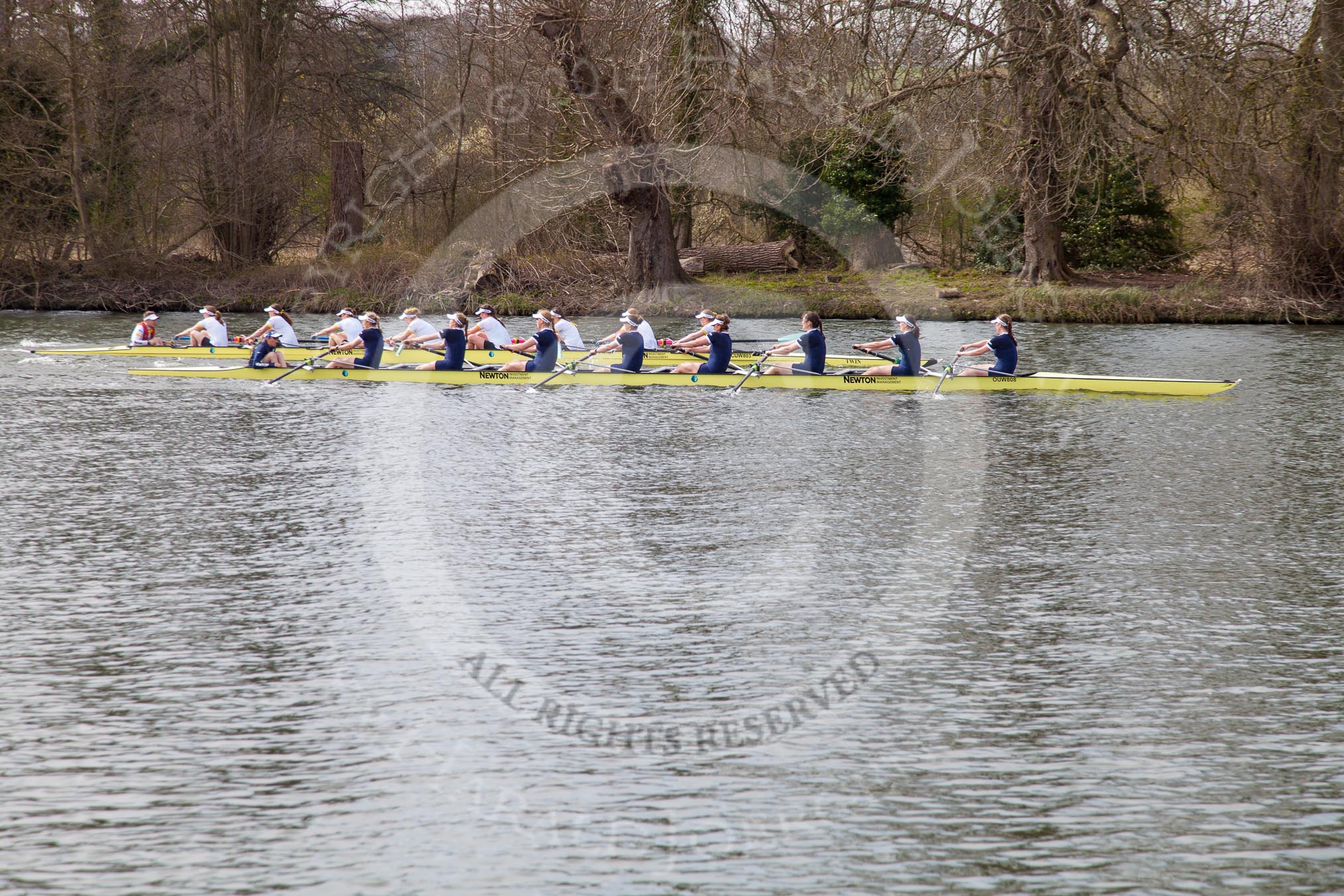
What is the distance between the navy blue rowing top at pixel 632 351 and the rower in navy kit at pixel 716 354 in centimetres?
57

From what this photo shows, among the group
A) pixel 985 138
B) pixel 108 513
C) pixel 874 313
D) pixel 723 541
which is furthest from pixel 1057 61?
pixel 108 513

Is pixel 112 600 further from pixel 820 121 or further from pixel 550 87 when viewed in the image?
pixel 550 87

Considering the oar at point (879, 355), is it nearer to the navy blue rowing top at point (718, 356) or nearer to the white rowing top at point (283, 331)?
the navy blue rowing top at point (718, 356)

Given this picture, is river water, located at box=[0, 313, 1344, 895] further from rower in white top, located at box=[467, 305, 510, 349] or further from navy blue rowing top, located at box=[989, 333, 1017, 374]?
rower in white top, located at box=[467, 305, 510, 349]

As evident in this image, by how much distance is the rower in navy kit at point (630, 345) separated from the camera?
18.5 metres

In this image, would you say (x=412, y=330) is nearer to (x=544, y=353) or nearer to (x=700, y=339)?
(x=544, y=353)

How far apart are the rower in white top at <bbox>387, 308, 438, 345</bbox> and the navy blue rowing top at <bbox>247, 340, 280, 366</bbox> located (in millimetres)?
1863

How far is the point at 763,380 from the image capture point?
716 inches

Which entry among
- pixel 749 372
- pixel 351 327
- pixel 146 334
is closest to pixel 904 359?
pixel 749 372

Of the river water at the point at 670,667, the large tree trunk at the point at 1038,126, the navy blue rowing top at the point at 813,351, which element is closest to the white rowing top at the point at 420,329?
the navy blue rowing top at the point at 813,351

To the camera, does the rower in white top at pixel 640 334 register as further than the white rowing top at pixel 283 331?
No

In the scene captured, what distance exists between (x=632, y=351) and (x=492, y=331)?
9.77 feet

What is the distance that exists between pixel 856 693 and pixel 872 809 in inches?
52.4

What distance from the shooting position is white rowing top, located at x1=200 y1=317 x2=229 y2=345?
69.4 feet
